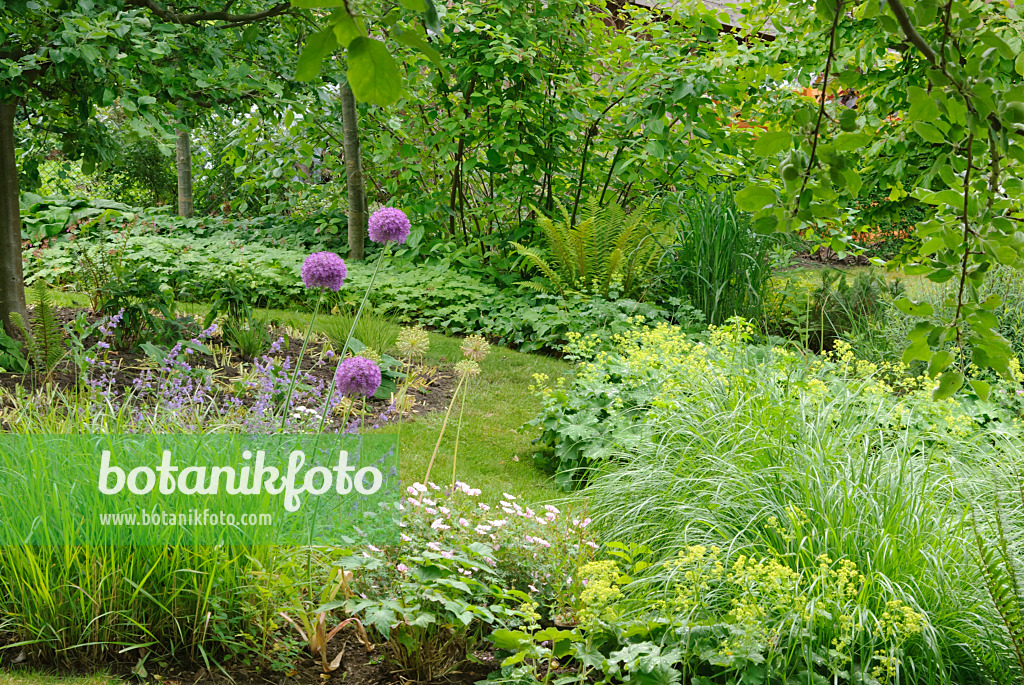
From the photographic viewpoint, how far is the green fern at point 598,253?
6699mm

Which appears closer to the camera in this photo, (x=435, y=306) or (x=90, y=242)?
(x=435, y=306)

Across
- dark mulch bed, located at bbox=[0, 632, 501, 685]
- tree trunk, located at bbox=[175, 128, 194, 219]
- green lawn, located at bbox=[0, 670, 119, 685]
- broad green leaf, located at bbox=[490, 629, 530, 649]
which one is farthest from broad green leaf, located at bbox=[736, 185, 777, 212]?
tree trunk, located at bbox=[175, 128, 194, 219]

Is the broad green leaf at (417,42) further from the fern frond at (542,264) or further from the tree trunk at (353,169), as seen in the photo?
the tree trunk at (353,169)

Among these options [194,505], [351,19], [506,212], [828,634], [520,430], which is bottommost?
[520,430]

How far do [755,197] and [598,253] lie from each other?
5953mm

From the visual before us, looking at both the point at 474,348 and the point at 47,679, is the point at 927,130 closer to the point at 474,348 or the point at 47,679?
the point at 47,679

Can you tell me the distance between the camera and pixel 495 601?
251cm

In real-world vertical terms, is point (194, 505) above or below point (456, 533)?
above

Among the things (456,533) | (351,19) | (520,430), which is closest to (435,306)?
(520,430)

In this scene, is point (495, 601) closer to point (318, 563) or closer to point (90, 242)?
point (318, 563)

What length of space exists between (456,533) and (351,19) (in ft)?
7.20

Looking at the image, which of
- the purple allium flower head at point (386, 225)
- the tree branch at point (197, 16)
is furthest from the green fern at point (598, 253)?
the purple allium flower head at point (386, 225)

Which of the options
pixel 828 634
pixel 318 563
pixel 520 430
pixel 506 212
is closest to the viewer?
pixel 828 634

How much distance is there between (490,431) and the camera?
4660 mm
